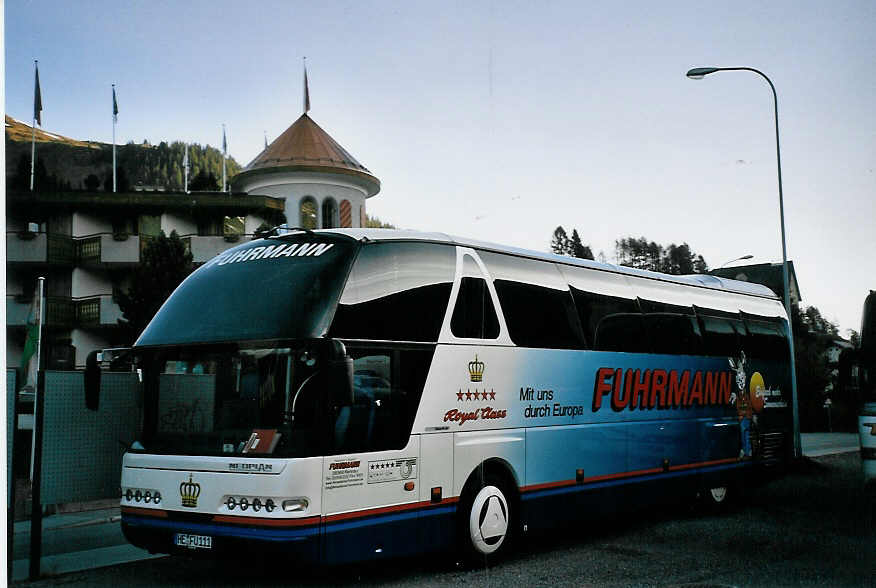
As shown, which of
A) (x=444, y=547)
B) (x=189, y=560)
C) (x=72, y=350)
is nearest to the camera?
(x=444, y=547)

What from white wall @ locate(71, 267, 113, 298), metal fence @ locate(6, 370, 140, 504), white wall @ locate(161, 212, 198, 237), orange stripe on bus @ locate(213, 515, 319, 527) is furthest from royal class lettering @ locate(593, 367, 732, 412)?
white wall @ locate(71, 267, 113, 298)

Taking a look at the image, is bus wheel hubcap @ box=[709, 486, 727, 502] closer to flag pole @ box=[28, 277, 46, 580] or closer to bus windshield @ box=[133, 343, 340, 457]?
bus windshield @ box=[133, 343, 340, 457]

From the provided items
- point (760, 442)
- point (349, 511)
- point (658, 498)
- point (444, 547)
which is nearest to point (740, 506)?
point (760, 442)

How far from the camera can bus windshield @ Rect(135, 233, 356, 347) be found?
7.84 meters

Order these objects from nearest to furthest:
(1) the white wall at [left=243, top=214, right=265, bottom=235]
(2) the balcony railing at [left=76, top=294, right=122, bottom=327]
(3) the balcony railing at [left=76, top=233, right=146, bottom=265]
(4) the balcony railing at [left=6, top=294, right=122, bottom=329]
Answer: (4) the balcony railing at [left=6, top=294, right=122, bottom=329], (2) the balcony railing at [left=76, top=294, right=122, bottom=327], (3) the balcony railing at [left=76, top=233, right=146, bottom=265], (1) the white wall at [left=243, top=214, right=265, bottom=235]

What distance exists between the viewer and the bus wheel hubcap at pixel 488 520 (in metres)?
8.94

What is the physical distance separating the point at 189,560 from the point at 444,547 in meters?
2.77

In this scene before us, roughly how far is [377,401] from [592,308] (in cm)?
391

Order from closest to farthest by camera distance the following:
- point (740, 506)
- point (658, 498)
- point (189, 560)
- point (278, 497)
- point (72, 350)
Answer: point (278, 497) → point (189, 560) → point (658, 498) → point (740, 506) → point (72, 350)

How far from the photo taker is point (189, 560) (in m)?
9.53

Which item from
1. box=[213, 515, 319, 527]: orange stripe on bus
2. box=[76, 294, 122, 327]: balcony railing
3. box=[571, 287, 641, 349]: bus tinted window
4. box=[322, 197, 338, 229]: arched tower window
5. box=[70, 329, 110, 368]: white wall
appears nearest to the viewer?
box=[213, 515, 319, 527]: orange stripe on bus

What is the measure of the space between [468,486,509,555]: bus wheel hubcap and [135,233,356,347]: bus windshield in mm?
2560

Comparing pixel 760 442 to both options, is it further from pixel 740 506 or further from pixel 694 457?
pixel 694 457

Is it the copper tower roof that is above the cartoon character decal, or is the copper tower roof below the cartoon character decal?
above
